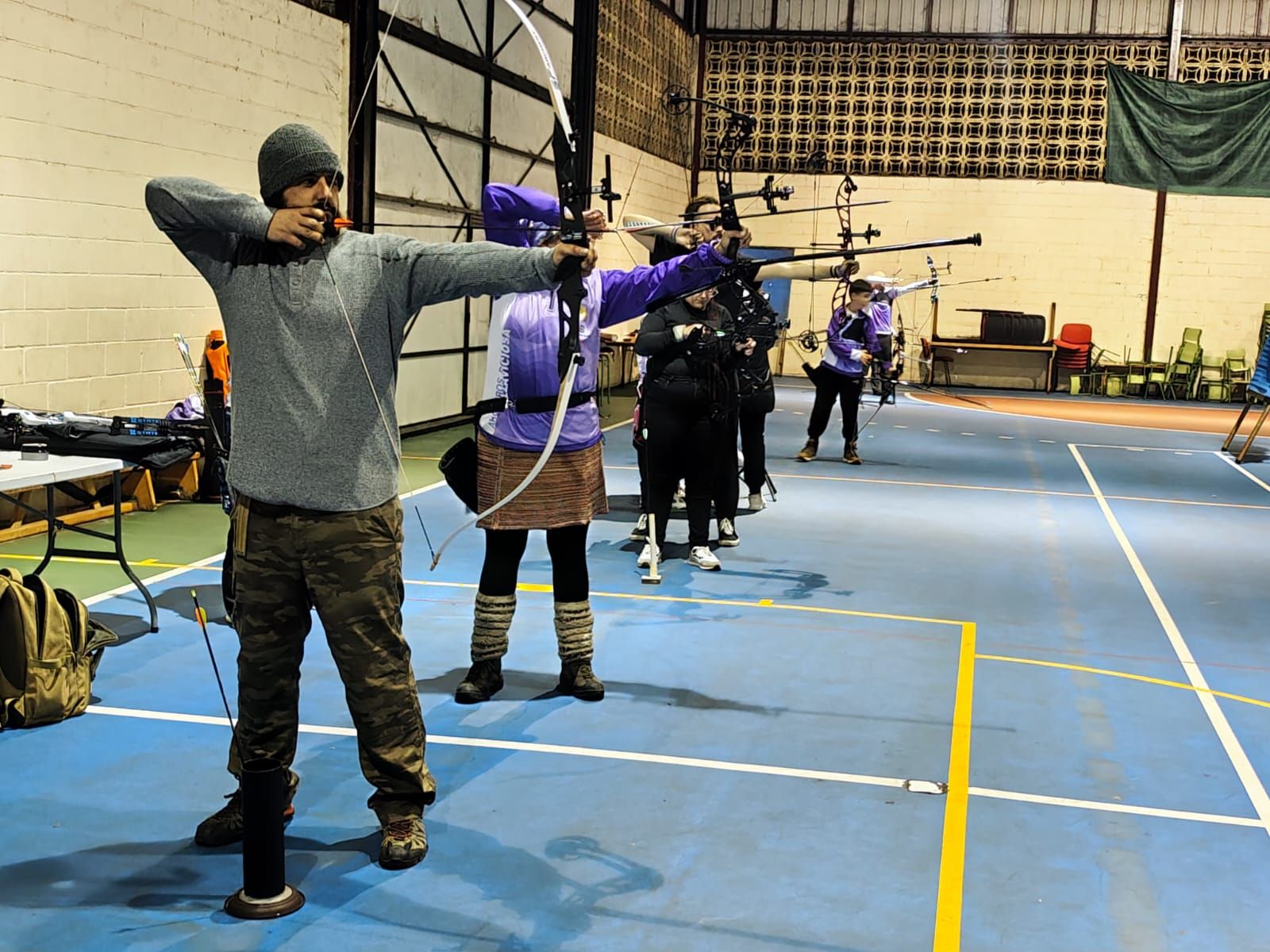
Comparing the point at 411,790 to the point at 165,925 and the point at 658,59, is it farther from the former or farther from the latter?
the point at 658,59

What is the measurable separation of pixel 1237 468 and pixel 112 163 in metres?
9.32

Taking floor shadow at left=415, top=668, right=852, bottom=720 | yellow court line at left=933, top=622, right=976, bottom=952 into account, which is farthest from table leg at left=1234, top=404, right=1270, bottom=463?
floor shadow at left=415, top=668, right=852, bottom=720

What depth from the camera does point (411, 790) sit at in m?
3.13

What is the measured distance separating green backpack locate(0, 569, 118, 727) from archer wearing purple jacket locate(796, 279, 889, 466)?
741 centimetres

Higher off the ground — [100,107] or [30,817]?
[100,107]

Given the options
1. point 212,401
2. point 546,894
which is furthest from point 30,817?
point 212,401

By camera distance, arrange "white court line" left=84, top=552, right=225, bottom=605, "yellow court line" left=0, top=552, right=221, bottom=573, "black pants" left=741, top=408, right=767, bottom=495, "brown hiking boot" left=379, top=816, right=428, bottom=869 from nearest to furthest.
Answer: "brown hiking boot" left=379, top=816, right=428, bottom=869 → "white court line" left=84, top=552, right=225, bottom=605 → "yellow court line" left=0, top=552, right=221, bottom=573 → "black pants" left=741, top=408, right=767, bottom=495

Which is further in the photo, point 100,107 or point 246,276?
point 100,107

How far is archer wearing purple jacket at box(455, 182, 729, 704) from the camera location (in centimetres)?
427

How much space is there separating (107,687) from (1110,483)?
26.8 feet

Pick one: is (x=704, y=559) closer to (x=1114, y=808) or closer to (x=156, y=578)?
(x=156, y=578)

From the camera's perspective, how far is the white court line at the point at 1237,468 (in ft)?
35.0

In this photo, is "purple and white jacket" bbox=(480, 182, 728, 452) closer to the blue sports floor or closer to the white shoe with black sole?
the blue sports floor

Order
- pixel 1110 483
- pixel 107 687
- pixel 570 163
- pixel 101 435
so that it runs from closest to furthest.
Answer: pixel 570 163 → pixel 107 687 → pixel 101 435 → pixel 1110 483
